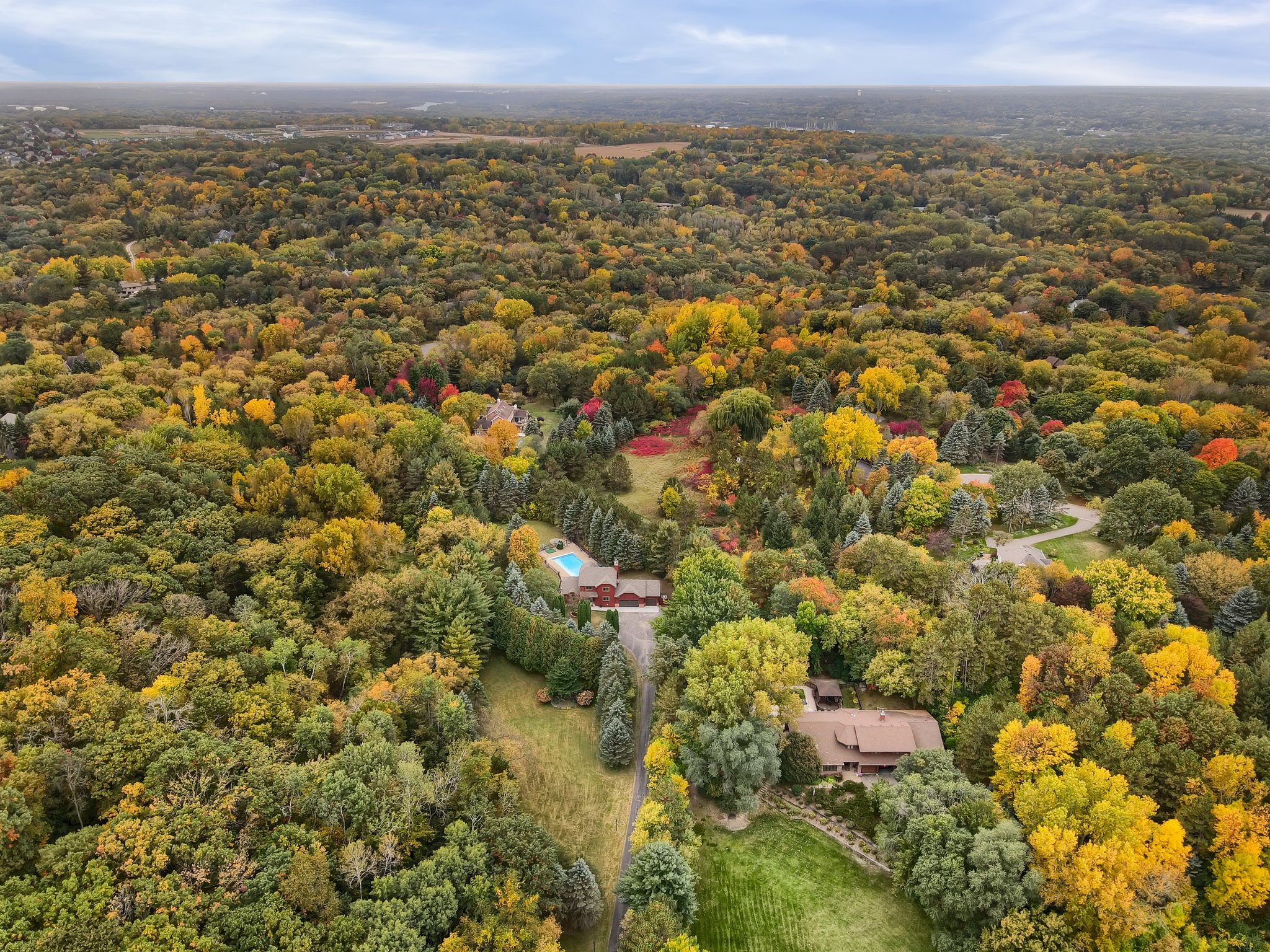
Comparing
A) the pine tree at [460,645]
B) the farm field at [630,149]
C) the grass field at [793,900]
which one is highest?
the farm field at [630,149]

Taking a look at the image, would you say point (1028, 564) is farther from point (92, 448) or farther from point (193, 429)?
point (92, 448)

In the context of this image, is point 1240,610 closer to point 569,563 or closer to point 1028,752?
point 1028,752

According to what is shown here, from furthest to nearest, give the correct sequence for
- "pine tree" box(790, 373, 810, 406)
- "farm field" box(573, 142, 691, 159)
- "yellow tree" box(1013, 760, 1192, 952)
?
"farm field" box(573, 142, 691, 159) < "pine tree" box(790, 373, 810, 406) < "yellow tree" box(1013, 760, 1192, 952)

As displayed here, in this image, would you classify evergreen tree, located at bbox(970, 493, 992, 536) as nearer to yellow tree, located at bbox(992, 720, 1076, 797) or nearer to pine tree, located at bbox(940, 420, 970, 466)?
pine tree, located at bbox(940, 420, 970, 466)

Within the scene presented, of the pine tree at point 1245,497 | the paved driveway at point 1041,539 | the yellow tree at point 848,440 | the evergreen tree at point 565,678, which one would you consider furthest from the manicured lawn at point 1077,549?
the evergreen tree at point 565,678

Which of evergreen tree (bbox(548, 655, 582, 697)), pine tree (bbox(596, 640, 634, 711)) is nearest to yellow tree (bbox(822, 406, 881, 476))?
pine tree (bbox(596, 640, 634, 711))

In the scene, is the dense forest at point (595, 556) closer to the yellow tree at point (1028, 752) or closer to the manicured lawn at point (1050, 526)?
the yellow tree at point (1028, 752)

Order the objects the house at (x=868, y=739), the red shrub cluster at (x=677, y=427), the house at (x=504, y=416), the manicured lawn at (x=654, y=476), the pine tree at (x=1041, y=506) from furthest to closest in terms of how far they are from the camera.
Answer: the red shrub cluster at (x=677, y=427), the house at (x=504, y=416), the manicured lawn at (x=654, y=476), the pine tree at (x=1041, y=506), the house at (x=868, y=739)
